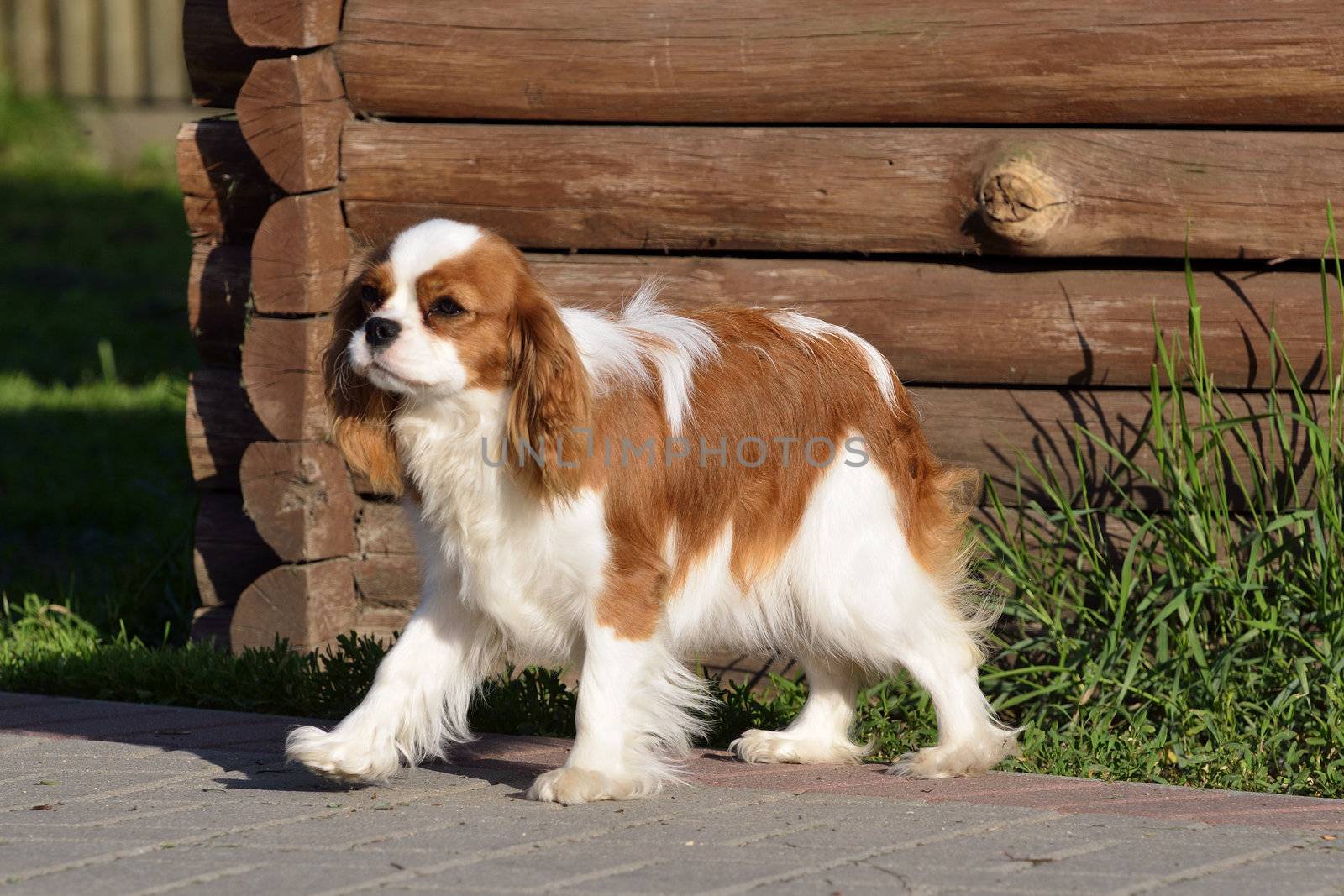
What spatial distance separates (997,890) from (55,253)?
34.4 feet

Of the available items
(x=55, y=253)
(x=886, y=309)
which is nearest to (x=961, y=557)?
(x=886, y=309)

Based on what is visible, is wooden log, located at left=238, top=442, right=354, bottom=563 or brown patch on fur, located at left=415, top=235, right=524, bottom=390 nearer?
brown patch on fur, located at left=415, top=235, right=524, bottom=390

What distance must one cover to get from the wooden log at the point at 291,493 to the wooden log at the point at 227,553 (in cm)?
30

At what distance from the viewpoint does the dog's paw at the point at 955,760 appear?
389cm

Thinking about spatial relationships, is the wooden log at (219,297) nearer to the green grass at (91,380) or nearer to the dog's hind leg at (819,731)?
the green grass at (91,380)

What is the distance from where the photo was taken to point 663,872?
2.91 meters

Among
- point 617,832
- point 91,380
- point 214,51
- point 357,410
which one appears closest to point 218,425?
point 214,51

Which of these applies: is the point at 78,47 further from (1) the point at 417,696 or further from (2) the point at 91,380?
(1) the point at 417,696

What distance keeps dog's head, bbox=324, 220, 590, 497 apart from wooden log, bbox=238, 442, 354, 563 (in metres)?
1.35

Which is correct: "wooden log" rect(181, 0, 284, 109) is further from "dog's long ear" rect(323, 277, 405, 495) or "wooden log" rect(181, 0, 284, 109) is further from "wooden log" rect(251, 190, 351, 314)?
"dog's long ear" rect(323, 277, 405, 495)

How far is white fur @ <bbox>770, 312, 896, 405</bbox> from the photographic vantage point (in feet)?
13.4

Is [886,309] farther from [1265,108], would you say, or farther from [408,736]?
[408,736]

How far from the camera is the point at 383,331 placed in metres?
3.43
